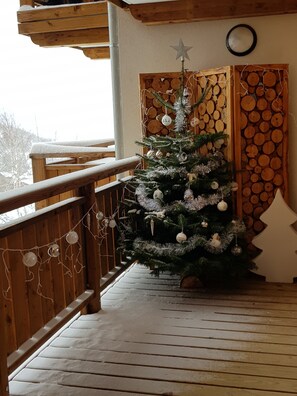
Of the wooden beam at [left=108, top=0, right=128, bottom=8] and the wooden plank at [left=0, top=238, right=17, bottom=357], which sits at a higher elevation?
the wooden beam at [left=108, top=0, right=128, bottom=8]

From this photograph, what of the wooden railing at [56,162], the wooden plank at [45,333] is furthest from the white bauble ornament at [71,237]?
the wooden railing at [56,162]

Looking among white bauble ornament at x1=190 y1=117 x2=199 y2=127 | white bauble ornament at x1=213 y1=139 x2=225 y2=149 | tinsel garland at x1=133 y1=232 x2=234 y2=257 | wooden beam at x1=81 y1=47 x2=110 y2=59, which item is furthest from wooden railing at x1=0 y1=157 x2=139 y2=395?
wooden beam at x1=81 y1=47 x2=110 y2=59

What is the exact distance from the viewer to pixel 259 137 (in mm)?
4176

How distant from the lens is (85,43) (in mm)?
6133

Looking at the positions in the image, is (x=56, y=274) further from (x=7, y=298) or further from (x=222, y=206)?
(x=222, y=206)

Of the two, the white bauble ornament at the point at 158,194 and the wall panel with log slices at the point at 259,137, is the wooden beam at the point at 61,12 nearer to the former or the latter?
the wall panel with log slices at the point at 259,137

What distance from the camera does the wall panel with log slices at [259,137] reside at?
411 cm

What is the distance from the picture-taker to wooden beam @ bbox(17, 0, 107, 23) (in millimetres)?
5590

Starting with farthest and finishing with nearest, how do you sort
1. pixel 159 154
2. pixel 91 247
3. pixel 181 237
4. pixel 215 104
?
1. pixel 215 104
2. pixel 159 154
3. pixel 181 237
4. pixel 91 247

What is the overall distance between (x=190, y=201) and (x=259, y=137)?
2.71 feet

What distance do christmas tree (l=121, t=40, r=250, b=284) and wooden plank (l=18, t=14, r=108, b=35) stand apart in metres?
1.86

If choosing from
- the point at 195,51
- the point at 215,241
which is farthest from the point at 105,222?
the point at 195,51

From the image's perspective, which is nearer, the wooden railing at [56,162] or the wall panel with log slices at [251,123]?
the wall panel with log slices at [251,123]

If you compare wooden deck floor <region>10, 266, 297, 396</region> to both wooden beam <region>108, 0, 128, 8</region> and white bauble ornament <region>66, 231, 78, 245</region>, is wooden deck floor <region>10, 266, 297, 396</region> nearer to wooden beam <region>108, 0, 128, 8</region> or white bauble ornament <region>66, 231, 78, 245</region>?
white bauble ornament <region>66, 231, 78, 245</region>
